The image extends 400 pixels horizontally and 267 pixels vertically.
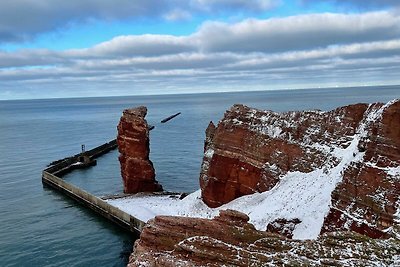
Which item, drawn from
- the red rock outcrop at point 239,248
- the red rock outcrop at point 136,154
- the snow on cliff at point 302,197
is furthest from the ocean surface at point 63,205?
the red rock outcrop at point 239,248

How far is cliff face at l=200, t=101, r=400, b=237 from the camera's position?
84.5ft

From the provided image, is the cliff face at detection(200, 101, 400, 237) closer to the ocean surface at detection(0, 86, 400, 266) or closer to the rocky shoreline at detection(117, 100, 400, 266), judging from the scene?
the rocky shoreline at detection(117, 100, 400, 266)

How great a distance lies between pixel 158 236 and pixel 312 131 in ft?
74.4

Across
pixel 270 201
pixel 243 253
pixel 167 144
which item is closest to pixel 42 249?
pixel 270 201

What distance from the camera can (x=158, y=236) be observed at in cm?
1856

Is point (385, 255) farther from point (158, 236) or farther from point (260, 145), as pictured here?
→ point (260, 145)

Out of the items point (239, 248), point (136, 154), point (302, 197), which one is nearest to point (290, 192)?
point (302, 197)

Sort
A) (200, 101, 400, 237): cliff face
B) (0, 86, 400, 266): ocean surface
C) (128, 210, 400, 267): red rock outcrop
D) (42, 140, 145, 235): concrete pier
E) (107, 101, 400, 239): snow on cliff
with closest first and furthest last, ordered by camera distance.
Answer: (128, 210, 400, 267): red rock outcrop, (200, 101, 400, 237): cliff face, (107, 101, 400, 239): snow on cliff, (0, 86, 400, 266): ocean surface, (42, 140, 145, 235): concrete pier

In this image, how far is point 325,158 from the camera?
116 ft

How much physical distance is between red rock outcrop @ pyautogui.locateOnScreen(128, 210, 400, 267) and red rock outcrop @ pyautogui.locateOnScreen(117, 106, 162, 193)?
3735cm

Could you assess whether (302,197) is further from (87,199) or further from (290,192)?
(87,199)

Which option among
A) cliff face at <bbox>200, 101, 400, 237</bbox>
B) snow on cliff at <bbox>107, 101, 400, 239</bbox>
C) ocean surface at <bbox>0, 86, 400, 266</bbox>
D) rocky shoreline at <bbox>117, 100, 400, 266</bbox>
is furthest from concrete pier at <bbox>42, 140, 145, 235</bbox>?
cliff face at <bbox>200, 101, 400, 237</bbox>

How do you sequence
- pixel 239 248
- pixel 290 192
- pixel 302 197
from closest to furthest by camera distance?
pixel 239 248 < pixel 302 197 < pixel 290 192

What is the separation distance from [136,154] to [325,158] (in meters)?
28.9
